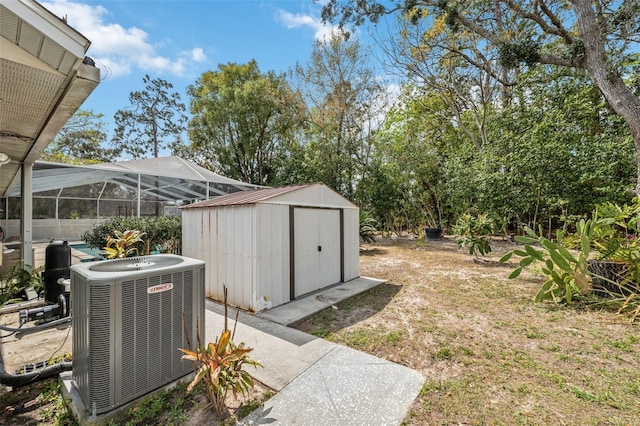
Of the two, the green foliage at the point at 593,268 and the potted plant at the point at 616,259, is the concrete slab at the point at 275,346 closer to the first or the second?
the green foliage at the point at 593,268

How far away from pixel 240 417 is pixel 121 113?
27.8 meters

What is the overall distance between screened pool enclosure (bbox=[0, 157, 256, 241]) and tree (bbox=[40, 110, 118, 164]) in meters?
5.70

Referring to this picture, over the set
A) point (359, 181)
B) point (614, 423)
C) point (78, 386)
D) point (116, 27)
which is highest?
point (116, 27)

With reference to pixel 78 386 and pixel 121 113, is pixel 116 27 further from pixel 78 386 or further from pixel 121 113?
pixel 121 113

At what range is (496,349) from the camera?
→ 9.37 feet

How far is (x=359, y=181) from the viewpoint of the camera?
44.9ft

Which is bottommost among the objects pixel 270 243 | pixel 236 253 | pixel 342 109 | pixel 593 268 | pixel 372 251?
pixel 372 251

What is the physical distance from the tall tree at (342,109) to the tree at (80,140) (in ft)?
46.4

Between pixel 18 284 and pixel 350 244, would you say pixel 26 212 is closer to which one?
pixel 18 284

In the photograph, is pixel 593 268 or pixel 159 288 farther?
pixel 593 268

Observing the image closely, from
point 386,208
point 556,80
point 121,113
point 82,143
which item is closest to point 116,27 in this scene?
point 386,208

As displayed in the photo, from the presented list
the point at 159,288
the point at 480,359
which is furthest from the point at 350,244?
the point at 159,288

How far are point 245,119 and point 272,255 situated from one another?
14.3 metres

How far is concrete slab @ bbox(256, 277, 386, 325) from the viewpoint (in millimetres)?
3631
